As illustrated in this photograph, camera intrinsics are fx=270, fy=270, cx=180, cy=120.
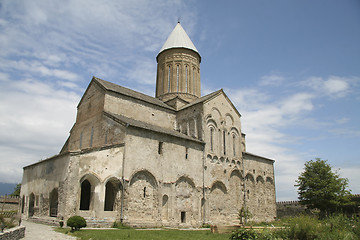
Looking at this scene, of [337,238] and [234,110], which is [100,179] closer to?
[337,238]

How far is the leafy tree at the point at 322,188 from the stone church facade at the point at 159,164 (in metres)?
3.00

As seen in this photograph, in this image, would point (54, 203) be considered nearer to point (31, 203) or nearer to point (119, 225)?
point (31, 203)

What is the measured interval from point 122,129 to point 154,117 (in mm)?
5598

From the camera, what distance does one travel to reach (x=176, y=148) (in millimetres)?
18531

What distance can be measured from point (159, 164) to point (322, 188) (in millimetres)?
16250

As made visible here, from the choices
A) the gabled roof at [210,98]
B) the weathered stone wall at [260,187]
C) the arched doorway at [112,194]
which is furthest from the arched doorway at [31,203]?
the weathered stone wall at [260,187]

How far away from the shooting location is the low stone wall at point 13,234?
7.79 m

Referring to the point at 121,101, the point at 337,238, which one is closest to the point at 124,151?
the point at 121,101

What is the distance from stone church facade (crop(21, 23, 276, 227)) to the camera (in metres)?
14.6

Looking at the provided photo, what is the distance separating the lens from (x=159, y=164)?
17172 millimetres

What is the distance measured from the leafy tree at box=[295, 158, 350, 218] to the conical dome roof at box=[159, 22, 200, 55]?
16.5 meters

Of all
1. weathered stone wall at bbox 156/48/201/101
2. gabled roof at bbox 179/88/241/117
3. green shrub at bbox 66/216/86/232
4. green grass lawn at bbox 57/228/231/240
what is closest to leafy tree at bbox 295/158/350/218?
gabled roof at bbox 179/88/241/117

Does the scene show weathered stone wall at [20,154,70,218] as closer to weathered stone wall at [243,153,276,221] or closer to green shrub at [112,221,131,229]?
green shrub at [112,221,131,229]

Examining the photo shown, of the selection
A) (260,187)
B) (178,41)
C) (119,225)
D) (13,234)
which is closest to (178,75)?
(178,41)
